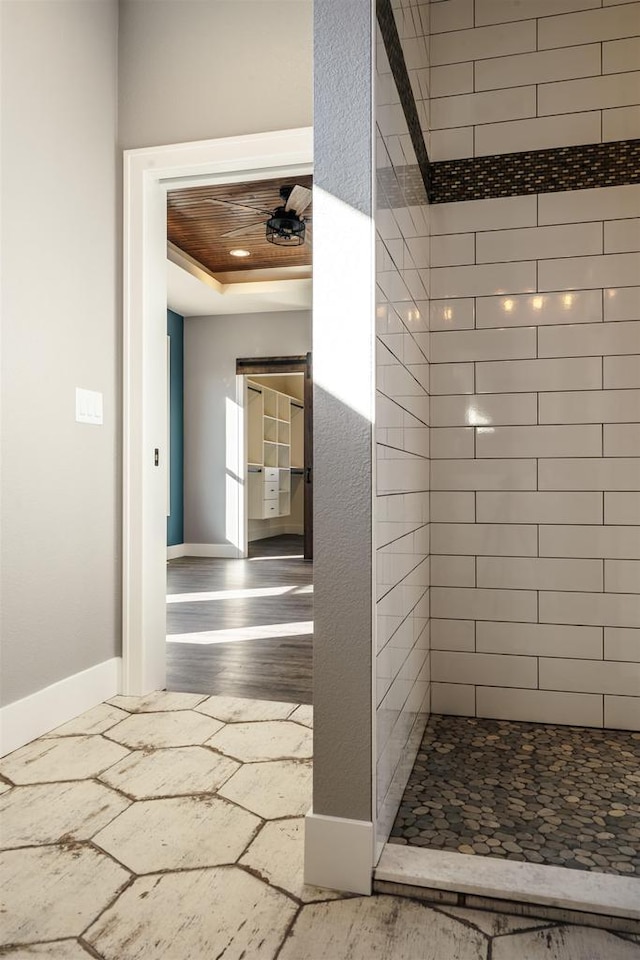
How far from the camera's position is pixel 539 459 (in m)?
2.30

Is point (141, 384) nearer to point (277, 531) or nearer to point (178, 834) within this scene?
point (178, 834)

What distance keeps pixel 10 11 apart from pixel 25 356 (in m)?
1.05

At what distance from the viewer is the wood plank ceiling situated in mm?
4332

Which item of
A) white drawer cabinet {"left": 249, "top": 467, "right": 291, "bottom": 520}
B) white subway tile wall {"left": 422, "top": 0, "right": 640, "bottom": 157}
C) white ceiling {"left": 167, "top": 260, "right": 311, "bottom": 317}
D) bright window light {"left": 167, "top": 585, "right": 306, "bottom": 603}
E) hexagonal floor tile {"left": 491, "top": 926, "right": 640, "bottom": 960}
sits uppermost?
white ceiling {"left": 167, "top": 260, "right": 311, "bottom": 317}

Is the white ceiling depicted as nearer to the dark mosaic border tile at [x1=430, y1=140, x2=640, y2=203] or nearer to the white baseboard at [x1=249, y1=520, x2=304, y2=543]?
the white baseboard at [x1=249, y1=520, x2=304, y2=543]

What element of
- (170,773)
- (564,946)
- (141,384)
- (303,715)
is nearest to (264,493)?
(141,384)

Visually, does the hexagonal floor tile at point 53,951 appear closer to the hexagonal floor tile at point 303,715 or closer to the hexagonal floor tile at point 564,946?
the hexagonal floor tile at point 564,946

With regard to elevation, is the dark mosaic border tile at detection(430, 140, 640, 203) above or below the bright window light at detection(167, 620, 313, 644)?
above

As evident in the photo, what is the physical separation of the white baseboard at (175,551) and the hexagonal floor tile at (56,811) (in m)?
5.19

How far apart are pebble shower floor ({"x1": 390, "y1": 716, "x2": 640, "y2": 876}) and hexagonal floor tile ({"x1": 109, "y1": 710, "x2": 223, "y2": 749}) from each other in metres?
0.73

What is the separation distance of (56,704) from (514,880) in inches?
62.5

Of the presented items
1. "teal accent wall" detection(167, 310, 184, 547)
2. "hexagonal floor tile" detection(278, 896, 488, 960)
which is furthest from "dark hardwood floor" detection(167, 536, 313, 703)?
"hexagonal floor tile" detection(278, 896, 488, 960)

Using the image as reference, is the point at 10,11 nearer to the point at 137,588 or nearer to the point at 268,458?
the point at 137,588

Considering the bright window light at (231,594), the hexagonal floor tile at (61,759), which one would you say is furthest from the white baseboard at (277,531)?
the hexagonal floor tile at (61,759)
